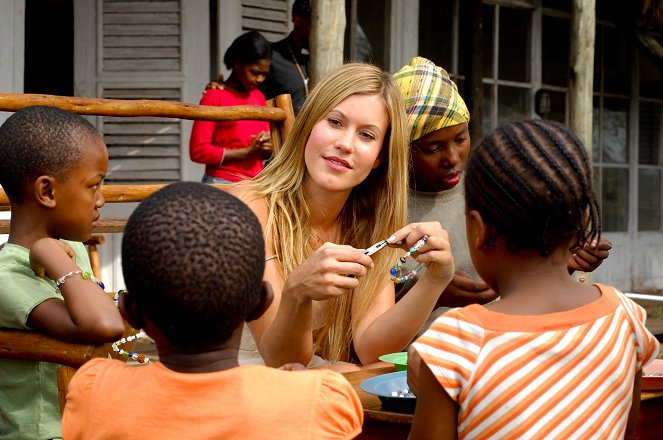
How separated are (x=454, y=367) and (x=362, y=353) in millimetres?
1027

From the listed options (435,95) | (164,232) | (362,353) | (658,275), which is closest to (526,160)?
(164,232)

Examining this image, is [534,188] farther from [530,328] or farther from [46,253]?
[46,253]

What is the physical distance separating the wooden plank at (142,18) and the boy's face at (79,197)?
12.6 ft

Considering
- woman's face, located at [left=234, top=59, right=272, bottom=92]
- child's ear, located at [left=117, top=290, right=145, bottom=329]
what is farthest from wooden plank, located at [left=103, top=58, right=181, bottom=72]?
child's ear, located at [left=117, top=290, right=145, bottom=329]

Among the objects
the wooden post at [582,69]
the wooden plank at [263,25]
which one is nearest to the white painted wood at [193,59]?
the wooden plank at [263,25]

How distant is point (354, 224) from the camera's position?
8.98 ft

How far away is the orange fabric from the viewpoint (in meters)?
1.28

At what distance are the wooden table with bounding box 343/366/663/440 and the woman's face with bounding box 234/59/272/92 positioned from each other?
2.99 metres

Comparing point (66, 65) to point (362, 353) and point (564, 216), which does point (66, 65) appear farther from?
point (564, 216)

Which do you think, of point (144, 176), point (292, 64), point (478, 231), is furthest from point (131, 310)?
point (144, 176)

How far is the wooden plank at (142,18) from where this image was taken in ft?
19.0

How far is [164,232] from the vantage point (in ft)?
4.11

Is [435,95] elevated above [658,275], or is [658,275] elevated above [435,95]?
[435,95]

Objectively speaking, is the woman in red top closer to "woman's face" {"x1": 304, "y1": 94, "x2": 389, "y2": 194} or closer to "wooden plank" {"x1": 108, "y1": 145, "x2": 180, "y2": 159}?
"wooden plank" {"x1": 108, "y1": 145, "x2": 180, "y2": 159}
